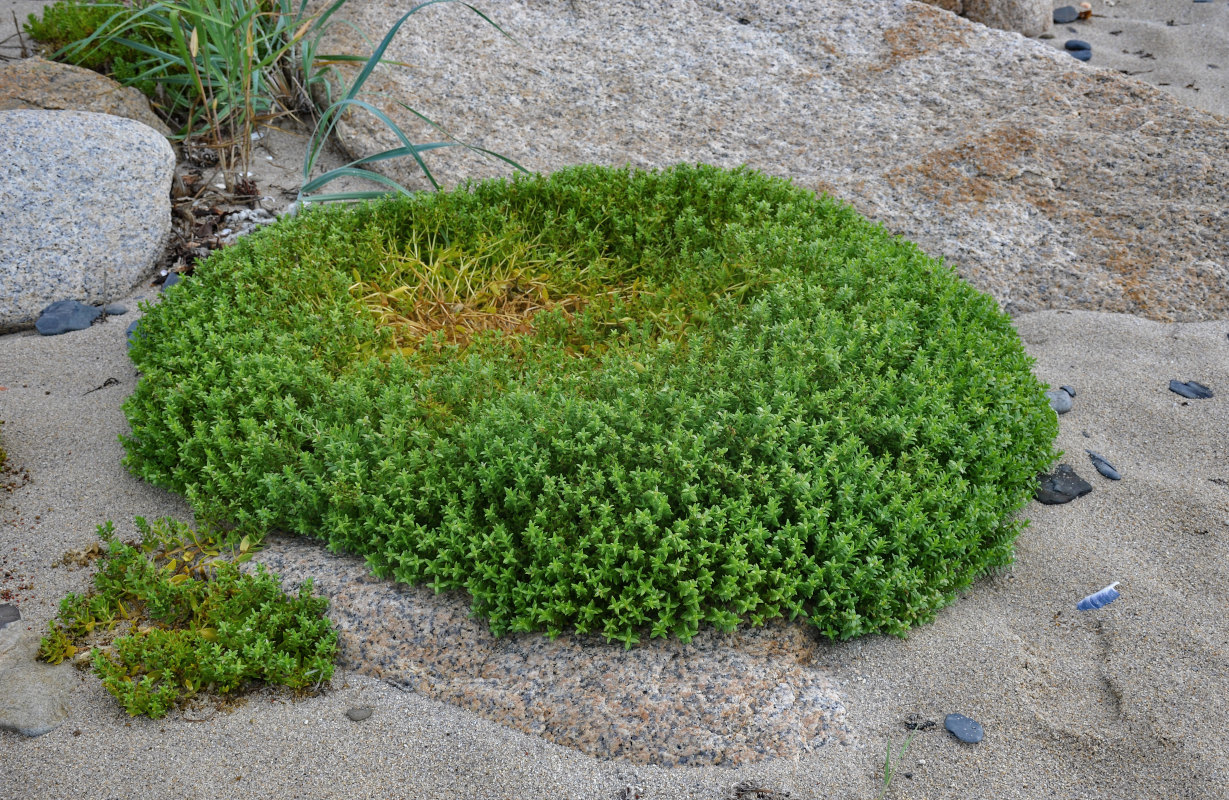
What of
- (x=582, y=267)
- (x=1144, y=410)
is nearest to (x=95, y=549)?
(x=582, y=267)

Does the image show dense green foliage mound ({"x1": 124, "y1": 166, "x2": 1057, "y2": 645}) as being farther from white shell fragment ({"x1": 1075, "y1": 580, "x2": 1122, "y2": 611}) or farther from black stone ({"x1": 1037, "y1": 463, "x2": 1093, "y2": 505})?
white shell fragment ({"x1": 1075, "y1": 580, "x2": 1122, "y2": 611})

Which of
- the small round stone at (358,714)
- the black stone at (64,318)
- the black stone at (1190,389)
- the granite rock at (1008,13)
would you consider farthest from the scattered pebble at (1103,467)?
the granite rock at (1008,13)

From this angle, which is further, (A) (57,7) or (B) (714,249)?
(A) (57,7)

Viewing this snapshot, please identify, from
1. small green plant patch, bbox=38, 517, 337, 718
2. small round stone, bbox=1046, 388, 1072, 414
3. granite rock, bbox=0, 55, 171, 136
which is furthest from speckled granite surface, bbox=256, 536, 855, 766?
granite rock, bbox=0, 55, 171, 136

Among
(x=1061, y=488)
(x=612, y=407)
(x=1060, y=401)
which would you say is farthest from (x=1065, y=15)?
(x=612, y=407)

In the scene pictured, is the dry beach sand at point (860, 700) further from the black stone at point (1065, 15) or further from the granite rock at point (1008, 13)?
the black stone at point (1065, 15)

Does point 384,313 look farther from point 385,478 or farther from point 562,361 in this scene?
point 385,478
